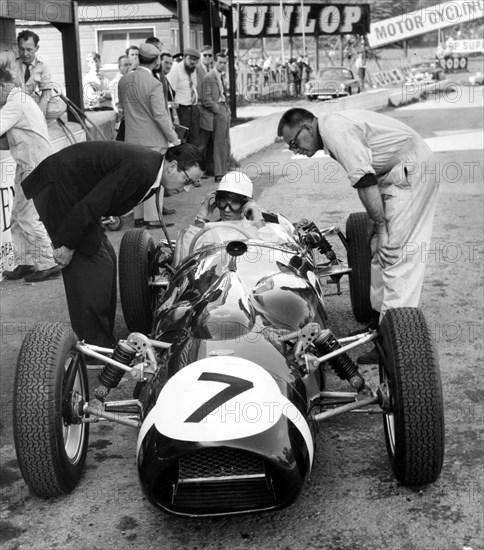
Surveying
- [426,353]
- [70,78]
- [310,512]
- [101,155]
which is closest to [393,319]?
[426,353]

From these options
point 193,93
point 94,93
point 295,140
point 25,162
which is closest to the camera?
point 295,140

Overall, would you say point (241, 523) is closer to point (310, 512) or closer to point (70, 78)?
point (310, 512)

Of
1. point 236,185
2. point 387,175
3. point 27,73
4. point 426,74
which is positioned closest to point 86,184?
point 236,185

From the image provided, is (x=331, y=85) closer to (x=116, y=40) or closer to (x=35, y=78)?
(x=116, y=40)

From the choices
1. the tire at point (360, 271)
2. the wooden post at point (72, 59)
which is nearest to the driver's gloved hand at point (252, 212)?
the tire at point (360, 271)

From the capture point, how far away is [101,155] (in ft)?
17.7

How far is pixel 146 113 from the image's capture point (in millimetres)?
10203

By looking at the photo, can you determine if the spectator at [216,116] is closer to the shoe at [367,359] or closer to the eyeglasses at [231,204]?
the eyeglasses at [231,204]

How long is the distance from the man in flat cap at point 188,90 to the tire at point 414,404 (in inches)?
379

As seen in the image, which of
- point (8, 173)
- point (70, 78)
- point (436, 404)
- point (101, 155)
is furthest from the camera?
point (70, 78)

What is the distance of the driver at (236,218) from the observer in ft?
18.6

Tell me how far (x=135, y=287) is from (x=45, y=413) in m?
2.38

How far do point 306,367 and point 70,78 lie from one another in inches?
342

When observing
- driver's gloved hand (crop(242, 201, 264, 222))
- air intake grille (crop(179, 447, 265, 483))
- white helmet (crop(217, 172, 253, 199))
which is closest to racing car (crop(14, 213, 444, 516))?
air intake grille (crop(179, 447, 265, 483))
